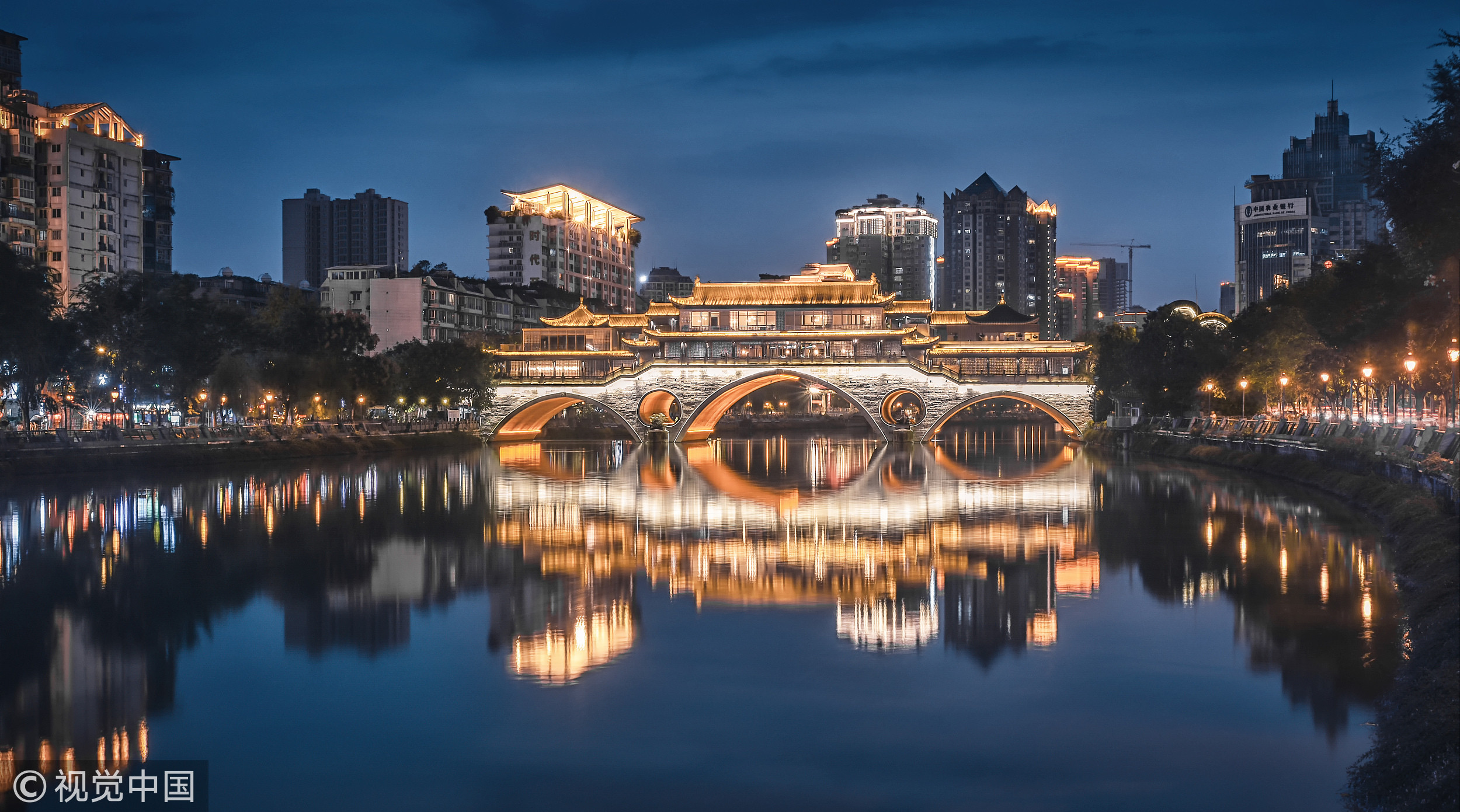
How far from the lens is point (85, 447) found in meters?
47.0

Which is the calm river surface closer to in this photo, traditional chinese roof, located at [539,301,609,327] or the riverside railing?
the riverside railing

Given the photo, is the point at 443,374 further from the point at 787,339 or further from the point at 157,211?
the point at 157,211

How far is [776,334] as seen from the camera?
3012 inches

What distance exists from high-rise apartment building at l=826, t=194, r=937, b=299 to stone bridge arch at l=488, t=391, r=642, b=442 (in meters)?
113

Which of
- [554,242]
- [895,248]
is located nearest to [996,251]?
[895,248]

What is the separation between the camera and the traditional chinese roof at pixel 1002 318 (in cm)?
9431

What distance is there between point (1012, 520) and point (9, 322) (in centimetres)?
3521

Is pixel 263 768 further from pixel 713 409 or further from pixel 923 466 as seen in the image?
pixel 713 409

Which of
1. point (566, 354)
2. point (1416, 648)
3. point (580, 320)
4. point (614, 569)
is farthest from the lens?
point (580, 320)

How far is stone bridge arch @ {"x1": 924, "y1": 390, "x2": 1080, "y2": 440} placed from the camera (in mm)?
73250

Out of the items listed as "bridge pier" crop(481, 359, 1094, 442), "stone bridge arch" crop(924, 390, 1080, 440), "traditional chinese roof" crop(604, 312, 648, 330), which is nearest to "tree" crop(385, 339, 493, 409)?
"bridge pier" crop(481, 359, 1094, 442)

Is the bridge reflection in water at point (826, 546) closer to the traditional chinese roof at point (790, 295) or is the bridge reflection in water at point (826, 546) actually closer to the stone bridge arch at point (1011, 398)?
the stone bridge arch at point (1011, 398)

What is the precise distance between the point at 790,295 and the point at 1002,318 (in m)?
24.1

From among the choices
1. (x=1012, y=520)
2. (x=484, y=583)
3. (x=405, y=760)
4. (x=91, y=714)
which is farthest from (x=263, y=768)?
(x=1012, y=520)
